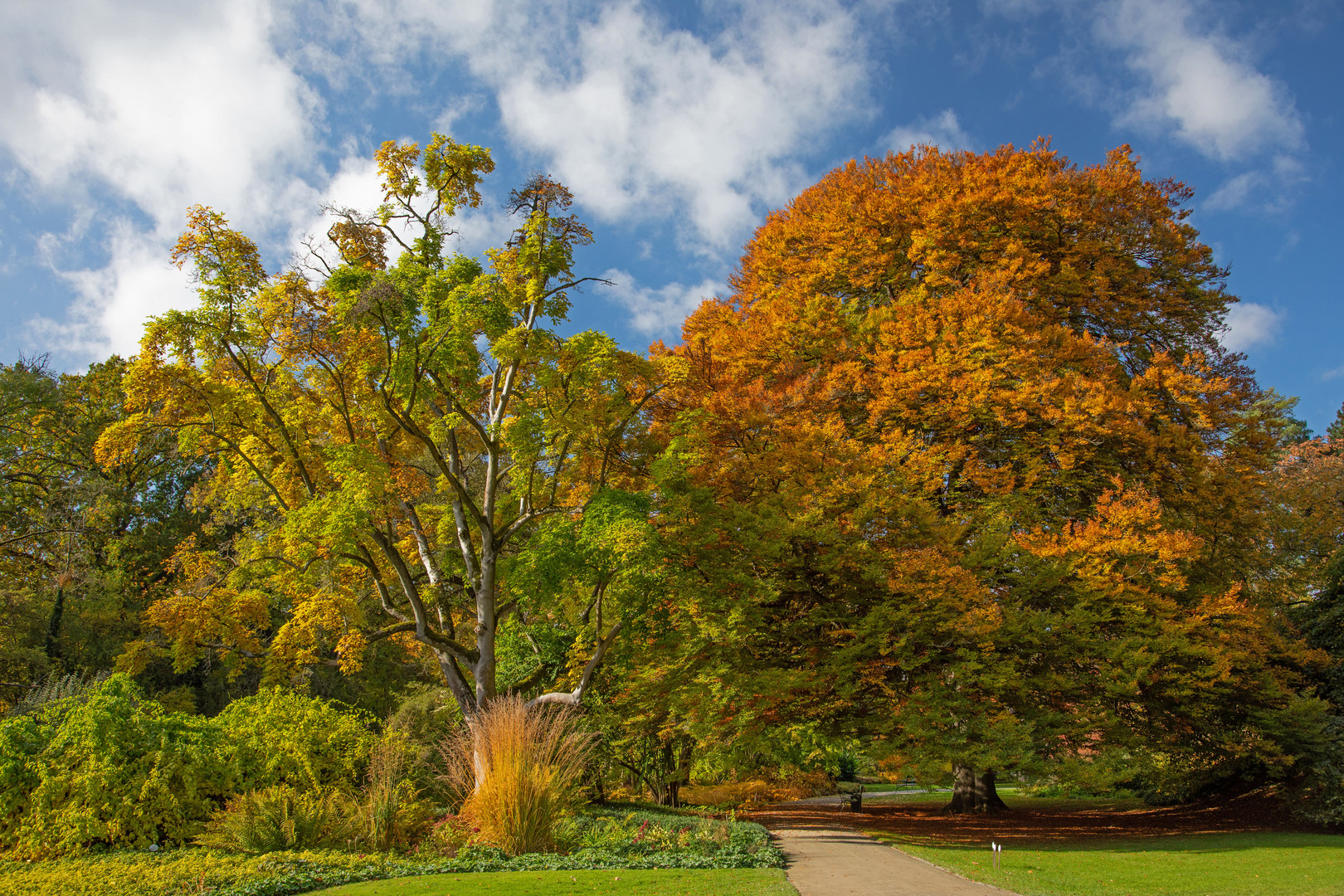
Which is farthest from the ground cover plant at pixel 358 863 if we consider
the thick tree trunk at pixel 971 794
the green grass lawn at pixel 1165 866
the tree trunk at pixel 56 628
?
the tree trunk at pixel 56 628

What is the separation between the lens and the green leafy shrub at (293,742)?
365 inches

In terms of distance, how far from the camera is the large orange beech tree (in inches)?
478

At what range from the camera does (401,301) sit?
473 inches

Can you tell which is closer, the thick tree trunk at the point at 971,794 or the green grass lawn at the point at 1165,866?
the green grass lawn at the point at 1165,866

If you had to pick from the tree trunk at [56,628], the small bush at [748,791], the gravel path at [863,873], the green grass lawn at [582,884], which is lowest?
the small bush at [748,791]

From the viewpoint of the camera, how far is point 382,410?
1370cm

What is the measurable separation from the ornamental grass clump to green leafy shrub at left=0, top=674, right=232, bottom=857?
129 inches

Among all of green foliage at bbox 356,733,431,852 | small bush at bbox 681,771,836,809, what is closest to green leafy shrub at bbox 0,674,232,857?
green foliage at bbox 356,733,431,852

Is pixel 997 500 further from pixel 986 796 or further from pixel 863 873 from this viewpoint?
pixel 986 796

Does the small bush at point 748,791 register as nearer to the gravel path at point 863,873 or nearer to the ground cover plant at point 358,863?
the gravel path at point 863,873

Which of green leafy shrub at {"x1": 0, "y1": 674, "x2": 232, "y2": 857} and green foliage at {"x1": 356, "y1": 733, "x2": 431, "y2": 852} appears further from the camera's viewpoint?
green foliage at {"x1": 356, "y1": 733, "x2": 431, "y2": 852}

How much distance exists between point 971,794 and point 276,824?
49.1ft

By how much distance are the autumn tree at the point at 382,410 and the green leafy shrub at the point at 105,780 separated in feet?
10.9

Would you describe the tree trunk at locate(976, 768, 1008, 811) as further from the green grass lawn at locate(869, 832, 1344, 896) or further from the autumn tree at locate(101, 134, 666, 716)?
the autumn tree at locate(101, 134, 666, 716)
